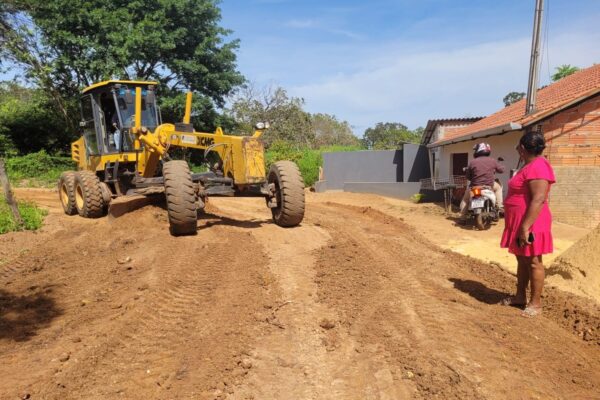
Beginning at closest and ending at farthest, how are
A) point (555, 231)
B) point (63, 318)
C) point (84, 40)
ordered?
point (63, 318) → point (555, 231) → point (84, 40)

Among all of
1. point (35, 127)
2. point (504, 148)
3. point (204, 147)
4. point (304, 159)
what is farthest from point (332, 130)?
point (204, 147)

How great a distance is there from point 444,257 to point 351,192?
11.6 meters

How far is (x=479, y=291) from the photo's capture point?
486 cm

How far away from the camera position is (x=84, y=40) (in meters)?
18.0

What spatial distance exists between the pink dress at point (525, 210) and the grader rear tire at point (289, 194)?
389 centimetres

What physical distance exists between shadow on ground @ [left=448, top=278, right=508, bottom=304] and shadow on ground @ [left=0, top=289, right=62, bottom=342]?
13.5 ft

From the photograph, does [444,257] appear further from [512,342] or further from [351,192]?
[351,192]

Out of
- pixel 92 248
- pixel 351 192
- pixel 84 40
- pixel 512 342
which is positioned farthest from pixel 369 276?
pixel 84 40

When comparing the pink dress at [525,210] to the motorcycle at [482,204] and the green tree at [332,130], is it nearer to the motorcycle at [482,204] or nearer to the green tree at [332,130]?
the motorcycle at [482,204]

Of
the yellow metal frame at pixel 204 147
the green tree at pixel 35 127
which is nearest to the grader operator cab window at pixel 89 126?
the yellow metal frame at pixel 204 147

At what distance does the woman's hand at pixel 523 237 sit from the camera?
3.93 m

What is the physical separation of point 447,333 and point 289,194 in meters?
4.40

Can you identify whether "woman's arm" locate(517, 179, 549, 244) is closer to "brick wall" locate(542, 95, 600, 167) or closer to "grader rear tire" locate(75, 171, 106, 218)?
"brick wall" locate(542, 95, 600, 167)

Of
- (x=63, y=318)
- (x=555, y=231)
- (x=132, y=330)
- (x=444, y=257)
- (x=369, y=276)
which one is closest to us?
(x=132, y=330)
